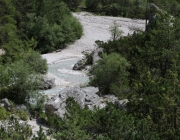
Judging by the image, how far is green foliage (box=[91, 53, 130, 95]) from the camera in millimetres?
33875

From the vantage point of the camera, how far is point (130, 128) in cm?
1697

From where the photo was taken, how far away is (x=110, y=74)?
3438 cm

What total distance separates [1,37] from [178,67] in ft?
75.1

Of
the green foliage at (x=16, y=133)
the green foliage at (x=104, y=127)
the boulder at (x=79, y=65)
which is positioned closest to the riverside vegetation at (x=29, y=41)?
the boulder at (x=79, y=65)

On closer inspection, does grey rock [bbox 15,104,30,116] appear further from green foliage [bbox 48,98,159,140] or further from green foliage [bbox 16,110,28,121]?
green foliage [bbox 48,98,159,140]

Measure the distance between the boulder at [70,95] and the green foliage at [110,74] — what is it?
307 cm

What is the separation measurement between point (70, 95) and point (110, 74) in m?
8.22

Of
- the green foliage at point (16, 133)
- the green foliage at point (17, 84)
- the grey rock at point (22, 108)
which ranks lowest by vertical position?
the grey rock at point (22, 108)

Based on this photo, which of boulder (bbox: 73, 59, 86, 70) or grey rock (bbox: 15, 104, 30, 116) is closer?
grey rock (bbox: 15, 104, 30, 116)

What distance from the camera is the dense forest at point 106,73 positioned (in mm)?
16984

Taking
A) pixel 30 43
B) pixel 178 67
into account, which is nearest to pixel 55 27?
pixel 30 43

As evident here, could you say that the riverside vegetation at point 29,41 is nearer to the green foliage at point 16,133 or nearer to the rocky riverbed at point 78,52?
the rocky riverbed at point 78,52

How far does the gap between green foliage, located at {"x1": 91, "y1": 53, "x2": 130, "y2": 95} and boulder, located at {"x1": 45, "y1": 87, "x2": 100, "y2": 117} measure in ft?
10.1

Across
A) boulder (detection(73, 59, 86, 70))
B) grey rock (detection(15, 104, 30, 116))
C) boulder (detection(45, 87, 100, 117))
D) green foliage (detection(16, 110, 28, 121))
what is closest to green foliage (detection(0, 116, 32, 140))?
boulder (detection(45, 87, 100, 117))
